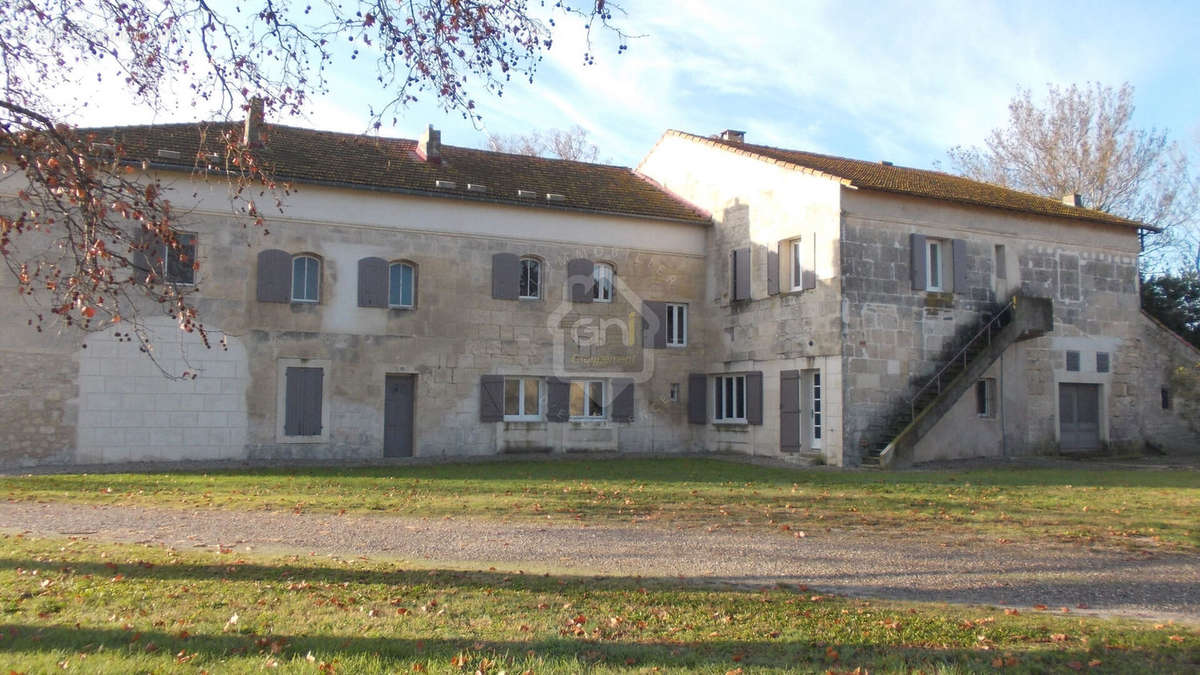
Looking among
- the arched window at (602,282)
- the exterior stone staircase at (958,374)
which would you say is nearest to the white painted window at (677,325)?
the arched window at (602,282)

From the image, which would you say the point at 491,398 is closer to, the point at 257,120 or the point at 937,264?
the point at 937,264

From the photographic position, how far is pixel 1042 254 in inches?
876

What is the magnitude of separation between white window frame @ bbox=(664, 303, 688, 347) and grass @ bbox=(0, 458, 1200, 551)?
5693 millimetres

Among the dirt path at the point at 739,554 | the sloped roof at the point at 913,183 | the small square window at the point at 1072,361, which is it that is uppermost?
the sloped roof at the point at 913,183

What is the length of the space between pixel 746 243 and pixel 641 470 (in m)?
6.88

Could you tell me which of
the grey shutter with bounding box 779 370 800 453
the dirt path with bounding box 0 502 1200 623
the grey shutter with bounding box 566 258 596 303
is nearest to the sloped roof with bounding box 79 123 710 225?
the grey shutter with bounding box 566 258 596 303

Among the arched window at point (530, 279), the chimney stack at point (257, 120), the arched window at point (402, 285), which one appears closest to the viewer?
the chimney stack at point (257, 120)

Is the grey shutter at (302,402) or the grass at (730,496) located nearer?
the grass at (730,496)

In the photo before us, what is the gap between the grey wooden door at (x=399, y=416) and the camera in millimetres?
21578

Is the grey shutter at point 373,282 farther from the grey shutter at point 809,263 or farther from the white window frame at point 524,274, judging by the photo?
the grey shutter at point 809,263

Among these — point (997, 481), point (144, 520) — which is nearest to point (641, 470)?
point (997, 481)

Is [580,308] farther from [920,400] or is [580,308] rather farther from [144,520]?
[144,520]

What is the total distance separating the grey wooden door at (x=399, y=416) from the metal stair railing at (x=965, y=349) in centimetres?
1095

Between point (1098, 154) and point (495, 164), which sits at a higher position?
point (1098, 154)
